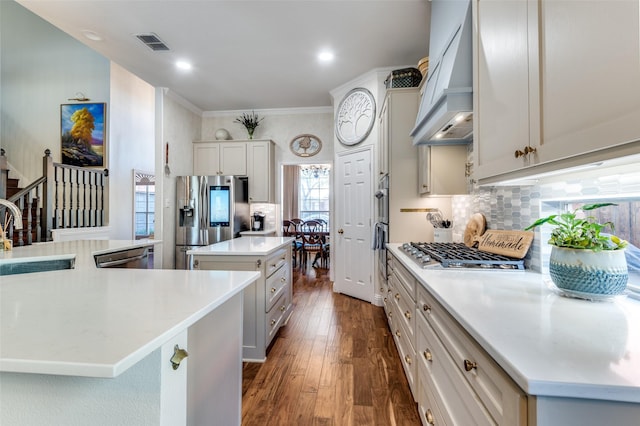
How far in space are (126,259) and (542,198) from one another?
10.3 feet

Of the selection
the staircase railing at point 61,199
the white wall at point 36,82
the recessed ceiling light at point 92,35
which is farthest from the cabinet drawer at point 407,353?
the white wall at point 36,82

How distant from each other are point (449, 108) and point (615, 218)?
0.85 m

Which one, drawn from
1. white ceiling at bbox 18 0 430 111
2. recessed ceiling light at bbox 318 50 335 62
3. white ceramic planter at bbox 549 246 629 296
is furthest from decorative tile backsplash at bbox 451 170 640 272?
Result: recessed ceiling light at bbox 318 50 335 62

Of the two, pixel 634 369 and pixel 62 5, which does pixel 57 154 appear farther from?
pixel 634 369

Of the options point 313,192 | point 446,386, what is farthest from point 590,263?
point 313,192

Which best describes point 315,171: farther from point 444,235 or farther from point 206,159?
point 444,235

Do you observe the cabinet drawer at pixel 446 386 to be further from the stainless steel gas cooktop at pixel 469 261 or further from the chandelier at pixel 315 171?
the chandelier at pixel 315 171

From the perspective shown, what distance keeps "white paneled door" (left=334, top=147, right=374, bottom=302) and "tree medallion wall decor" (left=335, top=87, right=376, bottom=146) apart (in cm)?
23

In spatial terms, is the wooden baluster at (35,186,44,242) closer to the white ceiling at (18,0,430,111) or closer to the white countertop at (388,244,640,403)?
the white ceiling at (18,0,430,111)

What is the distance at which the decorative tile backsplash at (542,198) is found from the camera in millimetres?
1076

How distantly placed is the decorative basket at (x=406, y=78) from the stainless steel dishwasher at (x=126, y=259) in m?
3.09

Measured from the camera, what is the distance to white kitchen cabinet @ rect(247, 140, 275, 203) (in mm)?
4672

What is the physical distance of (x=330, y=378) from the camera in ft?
6.55

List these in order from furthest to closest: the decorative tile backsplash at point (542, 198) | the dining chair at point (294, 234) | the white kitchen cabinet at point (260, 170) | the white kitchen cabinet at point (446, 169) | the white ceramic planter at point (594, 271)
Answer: the dining chair at point (294, 234) < the white kitchen cabinet at point (260, 170) < the white kitchen cabinet at point (446, 169) < the decorative tile backsplash at point (542, 198) < the white ceramic planter at point (594, 271)
